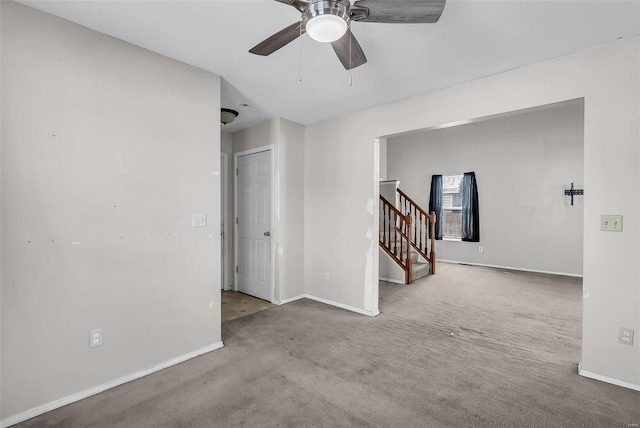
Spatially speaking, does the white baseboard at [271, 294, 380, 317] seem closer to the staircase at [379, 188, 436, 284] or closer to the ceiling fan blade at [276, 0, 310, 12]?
the staircase at [379, 188, 436, 284]

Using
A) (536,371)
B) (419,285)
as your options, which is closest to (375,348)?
(536,371)

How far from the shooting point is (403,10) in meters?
1.43

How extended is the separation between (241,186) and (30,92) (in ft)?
9.06

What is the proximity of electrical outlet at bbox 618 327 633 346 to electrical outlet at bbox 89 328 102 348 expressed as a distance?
144 inches

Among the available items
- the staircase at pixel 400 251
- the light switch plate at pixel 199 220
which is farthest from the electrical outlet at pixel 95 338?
the staircase at pixel 400 251

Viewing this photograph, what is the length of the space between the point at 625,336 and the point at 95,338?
3.68m

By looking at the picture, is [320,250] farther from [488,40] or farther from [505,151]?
[505,151]

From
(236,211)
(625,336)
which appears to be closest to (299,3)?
(625,336)

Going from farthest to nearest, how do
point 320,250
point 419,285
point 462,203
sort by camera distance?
point 462,203
point 419,285
point 320,250

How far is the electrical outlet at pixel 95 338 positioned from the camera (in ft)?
6.67

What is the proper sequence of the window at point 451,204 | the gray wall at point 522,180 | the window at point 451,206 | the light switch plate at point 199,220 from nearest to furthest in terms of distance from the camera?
the light switch plate at point 199,220
the gray wall at point 522,180
the window at point 451,204
the window at point 451,206

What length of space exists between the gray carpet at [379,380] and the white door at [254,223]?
72cm

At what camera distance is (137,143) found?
88.6 inches

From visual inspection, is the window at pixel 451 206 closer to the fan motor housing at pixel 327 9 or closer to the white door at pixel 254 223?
the white door at pixel 254 223
